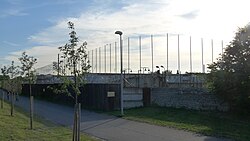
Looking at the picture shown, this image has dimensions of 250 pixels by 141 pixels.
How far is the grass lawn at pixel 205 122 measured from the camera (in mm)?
16859

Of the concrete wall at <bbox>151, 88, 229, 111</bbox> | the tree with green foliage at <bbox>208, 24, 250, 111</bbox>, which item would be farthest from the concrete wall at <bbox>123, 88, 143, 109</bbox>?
the tree with green foliage at <bbox>208, 24, 250, 111</bbox>

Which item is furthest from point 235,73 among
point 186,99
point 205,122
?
point 186,99

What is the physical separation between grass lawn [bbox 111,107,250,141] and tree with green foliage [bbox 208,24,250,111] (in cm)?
102

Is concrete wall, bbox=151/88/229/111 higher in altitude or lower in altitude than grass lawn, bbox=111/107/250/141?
higher

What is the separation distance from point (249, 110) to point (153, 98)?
11.3 metres

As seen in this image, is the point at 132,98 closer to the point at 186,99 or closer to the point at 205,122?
the point at 186,99

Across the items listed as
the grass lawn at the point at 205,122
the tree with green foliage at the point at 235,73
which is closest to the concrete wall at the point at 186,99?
the grass lawn at the point at 205,122

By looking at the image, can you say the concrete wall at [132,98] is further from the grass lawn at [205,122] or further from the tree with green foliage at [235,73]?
the tree with green foliage at [235,73]

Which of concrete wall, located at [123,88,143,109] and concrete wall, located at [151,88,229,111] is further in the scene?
concrete wall, located at [123,88,143,109]

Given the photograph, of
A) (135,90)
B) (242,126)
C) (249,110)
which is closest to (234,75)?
(249,110)

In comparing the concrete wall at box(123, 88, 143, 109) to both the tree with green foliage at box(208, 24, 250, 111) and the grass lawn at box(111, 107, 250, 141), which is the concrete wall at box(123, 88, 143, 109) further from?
the tree with green foliage at box(208, 24, 250, 111)

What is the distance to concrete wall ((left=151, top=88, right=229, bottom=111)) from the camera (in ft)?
79.8

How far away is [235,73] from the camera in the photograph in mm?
21906

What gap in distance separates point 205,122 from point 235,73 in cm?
348
